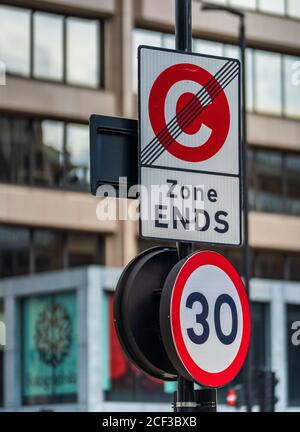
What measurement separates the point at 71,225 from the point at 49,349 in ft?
12.6

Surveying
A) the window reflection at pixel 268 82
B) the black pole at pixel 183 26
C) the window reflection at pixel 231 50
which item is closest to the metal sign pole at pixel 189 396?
the black pole at pixel 183 26

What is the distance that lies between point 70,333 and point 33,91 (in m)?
7.03

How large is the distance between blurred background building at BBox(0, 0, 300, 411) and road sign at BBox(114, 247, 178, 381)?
3177 cm

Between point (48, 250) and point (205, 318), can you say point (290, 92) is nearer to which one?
point (48, 250)

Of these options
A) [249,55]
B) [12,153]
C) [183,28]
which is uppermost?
[249,55]

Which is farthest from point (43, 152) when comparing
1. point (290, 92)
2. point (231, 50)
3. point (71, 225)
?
point (290, 92)

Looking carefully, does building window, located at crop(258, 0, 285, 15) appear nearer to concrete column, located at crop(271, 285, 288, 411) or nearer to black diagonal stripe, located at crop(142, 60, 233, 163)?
concrete column, located at crop(271, 285, 288, 411)

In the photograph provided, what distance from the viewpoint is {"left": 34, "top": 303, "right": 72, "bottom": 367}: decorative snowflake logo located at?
38.3 metres

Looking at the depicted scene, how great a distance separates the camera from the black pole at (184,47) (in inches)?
218

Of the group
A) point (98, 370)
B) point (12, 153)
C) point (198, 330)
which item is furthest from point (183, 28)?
point (12, 153)

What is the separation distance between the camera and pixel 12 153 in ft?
133

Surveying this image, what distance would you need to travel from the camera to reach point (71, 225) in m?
40.3

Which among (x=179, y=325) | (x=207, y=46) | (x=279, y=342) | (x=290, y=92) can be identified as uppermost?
(x=207, y=46)
